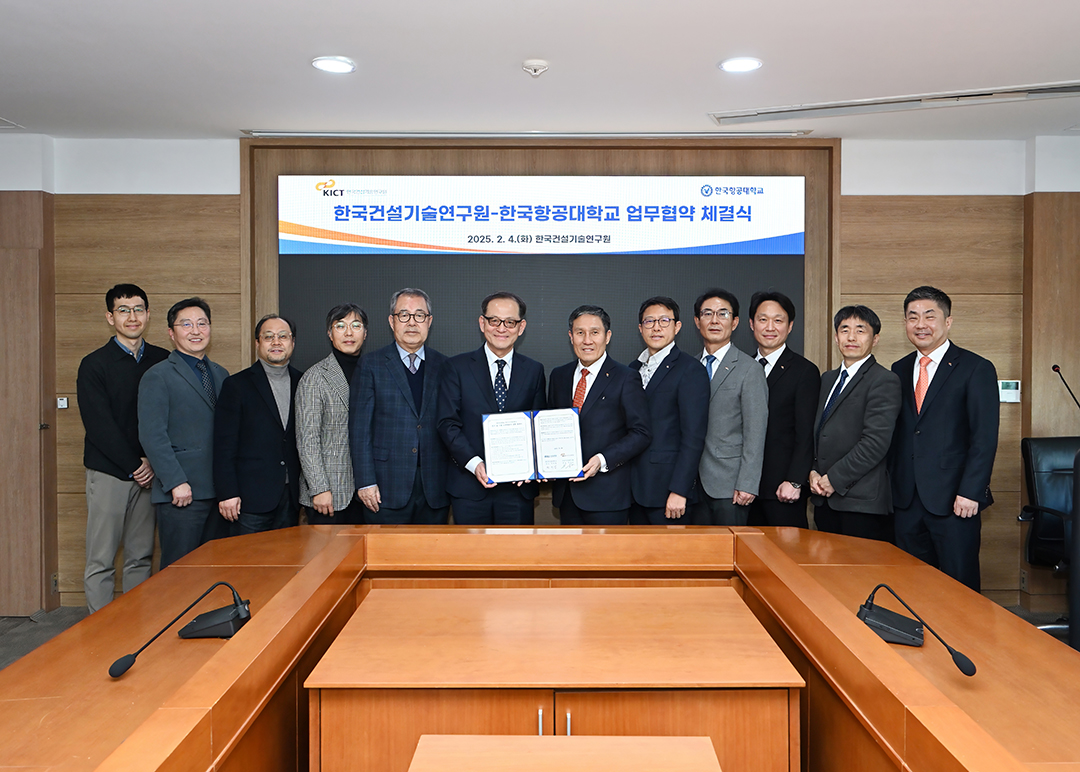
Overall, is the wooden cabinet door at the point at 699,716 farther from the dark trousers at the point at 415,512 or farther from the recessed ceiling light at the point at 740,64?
the recessed ceiling light at the point at 740,64

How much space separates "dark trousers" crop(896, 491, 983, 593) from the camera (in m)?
3.60

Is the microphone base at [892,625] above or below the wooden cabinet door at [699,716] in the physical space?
above

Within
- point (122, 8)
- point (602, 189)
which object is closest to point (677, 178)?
point (602, 189)

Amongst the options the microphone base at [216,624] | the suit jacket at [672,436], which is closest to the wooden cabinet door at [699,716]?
the microphone base at [216,624]

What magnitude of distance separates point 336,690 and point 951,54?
3659 millimetres

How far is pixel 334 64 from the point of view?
3502mm

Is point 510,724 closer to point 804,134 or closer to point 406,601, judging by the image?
point 406,601

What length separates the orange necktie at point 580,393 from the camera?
3.83m

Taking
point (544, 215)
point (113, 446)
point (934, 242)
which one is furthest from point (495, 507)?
point (934, 242)

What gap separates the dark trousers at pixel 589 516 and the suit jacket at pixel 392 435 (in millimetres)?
651

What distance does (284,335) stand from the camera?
3949mm

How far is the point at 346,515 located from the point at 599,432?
1453 mm

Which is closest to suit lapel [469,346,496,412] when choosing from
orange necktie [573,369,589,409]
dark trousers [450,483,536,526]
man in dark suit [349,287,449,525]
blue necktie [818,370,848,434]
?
man in dark suit [349,287,449,525]

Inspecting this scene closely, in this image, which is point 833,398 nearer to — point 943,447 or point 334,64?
point 943,447
